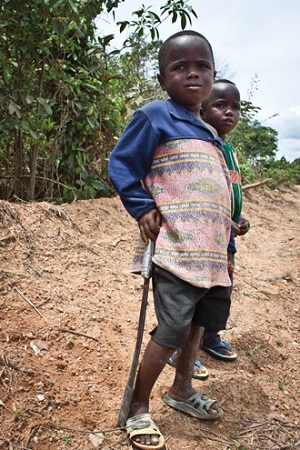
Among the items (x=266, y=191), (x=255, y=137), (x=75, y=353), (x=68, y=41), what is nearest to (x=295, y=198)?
(x=266, y=191)

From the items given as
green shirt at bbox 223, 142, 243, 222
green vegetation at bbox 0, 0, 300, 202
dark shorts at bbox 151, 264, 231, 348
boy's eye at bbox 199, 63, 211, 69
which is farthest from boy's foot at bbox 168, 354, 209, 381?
green vegetation at bbox 0, 0, 300, 202

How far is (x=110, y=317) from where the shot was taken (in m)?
2.53

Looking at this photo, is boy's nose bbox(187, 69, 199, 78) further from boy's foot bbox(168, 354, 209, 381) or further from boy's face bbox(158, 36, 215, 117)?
boy's foot bbox(168, 354, 209, 381)

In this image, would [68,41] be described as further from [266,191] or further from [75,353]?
[266,191]

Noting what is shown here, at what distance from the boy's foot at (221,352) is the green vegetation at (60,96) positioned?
1.95m

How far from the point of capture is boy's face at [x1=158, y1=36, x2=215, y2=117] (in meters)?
1.64

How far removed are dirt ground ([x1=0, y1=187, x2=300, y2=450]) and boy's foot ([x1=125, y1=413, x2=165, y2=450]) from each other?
0.22 feet

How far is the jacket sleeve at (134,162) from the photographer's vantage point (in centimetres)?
161

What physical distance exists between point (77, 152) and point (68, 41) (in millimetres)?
1026

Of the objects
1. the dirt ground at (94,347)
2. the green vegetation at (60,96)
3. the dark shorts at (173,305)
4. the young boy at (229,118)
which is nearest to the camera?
the dark shorts at (173,305)

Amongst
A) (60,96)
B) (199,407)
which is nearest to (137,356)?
(199,407)

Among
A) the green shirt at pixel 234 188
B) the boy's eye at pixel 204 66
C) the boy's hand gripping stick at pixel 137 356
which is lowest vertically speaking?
the boy's hand gripping stick at pixel 137 356

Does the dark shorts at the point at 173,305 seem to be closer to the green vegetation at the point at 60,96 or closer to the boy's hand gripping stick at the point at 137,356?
the boy's hand gripping stick at the point at 137,356

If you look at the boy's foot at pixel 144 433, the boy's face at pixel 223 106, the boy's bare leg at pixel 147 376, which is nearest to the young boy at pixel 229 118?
the boy's face at pixel 223 106
